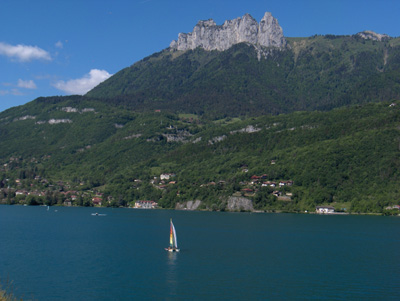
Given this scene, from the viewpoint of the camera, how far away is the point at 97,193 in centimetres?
18325

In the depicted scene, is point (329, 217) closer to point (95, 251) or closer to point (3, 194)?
point (95, 251)

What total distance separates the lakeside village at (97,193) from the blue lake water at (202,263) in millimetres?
48354

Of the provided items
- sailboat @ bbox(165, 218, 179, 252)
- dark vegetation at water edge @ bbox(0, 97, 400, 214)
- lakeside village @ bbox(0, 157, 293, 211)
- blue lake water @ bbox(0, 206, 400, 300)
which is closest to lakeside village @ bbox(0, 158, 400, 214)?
lakeside village @ bbox(0, 157, 293, 211)

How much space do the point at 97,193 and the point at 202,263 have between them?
132985mm

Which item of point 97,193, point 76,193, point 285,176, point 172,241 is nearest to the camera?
point 172,241

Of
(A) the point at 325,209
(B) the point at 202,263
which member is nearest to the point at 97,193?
(A) the point at 325,209

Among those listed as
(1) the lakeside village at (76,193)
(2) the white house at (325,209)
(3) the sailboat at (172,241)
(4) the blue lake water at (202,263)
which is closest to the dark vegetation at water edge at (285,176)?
(1) the lakeside village at (76,193)

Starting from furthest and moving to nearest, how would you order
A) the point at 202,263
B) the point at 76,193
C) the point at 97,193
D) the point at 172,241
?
the point at 97,193
the point at 76,193
the point at 172,241
the point at 202,263

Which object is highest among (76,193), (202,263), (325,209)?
(76,193)

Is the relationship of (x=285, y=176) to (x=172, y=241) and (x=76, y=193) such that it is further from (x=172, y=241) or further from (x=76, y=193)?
(x=172, y=241)

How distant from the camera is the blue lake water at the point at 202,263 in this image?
43.7 meters

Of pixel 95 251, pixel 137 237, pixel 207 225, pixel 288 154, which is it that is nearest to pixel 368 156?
pixel 288 154

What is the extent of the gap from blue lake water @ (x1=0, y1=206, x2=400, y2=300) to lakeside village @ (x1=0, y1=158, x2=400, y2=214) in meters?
48.4

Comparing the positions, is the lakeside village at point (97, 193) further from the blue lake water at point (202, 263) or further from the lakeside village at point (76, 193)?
the blue lake water at point (202, 263)
